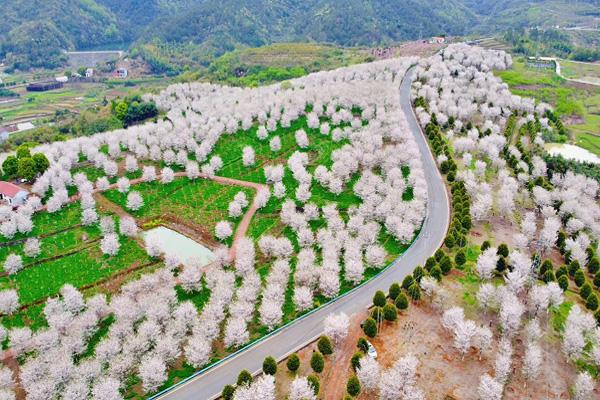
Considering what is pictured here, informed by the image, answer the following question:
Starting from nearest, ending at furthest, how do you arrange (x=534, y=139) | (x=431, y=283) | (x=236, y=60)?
(x=431, y=283)
(x=534, y=139)
(x=236, y=60)

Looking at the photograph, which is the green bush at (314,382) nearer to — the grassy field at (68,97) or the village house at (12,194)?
the village house at (12,194)

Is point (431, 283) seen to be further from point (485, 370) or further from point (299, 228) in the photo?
point (299, 228)

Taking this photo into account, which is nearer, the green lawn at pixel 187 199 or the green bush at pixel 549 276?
the green bush at pixel 549 276

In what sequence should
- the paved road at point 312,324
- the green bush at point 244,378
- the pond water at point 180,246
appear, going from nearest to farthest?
the green bush at point 244,378, the paved road at point 312,324, the pond water at point 180,246

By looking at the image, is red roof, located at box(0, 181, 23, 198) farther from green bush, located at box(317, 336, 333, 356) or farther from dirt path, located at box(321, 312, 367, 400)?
dirt path, located at box(321, 312, 367, 400)

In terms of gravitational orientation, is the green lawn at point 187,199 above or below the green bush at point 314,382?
above

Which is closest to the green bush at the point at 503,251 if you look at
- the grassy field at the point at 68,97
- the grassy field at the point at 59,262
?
the grassy field at the point at 59,262

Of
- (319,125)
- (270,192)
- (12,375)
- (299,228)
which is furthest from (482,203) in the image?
(12,375)
